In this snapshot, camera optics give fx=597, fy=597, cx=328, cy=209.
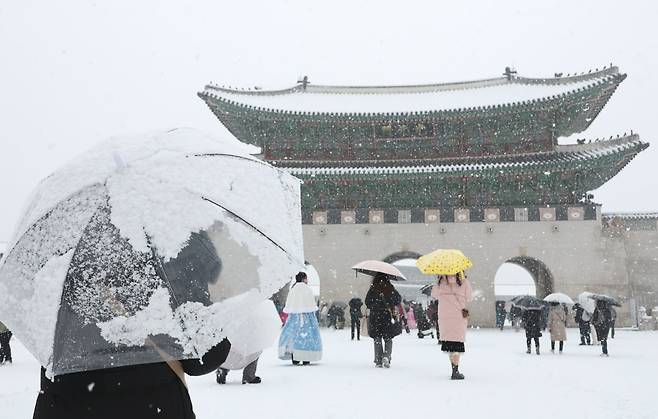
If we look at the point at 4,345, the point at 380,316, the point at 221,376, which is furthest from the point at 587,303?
the point at 4,345

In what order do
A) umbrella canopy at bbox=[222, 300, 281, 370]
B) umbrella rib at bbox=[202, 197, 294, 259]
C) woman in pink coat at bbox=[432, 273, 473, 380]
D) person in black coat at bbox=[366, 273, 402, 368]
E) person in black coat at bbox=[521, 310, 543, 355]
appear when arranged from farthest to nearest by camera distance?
person in black coat at bbox=[521, 310, 543, 355]
person in black coat at bbox=[366, 273, 402, 368]
woman in pink coat at bbox=[432, 273, 473, 380]
umbrella canopy at bbox=[222, 300, 281, 370]
umbrella rib at bbox=[202, 197, 294, 259]

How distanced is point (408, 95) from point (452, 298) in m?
19.7

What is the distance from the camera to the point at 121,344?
82.6 inches

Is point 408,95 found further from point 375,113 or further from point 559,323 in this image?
point 559,323

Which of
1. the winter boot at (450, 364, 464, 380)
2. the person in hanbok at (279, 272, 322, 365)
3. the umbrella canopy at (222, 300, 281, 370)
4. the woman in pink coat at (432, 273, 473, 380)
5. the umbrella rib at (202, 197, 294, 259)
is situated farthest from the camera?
the person in hanbok at (279, 272, 322, 365)

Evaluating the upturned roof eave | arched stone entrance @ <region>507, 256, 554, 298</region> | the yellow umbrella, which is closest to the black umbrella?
arched stone entrance @ <region>507, 256, 554, 298</region>

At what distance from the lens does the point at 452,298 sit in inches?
338

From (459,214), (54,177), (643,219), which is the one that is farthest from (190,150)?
(643,219)

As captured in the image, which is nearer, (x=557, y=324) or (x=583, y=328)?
(x=557, y=324)

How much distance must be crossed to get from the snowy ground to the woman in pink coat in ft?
1.26

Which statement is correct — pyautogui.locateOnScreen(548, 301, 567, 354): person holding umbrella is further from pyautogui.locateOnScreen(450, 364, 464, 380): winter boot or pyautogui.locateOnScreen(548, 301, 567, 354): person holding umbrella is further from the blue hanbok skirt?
the blue hanbok skirt

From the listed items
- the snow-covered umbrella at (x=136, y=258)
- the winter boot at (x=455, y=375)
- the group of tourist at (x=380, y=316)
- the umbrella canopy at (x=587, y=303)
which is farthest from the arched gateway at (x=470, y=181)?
the snow-covered umbrella at (x=136, y=258)

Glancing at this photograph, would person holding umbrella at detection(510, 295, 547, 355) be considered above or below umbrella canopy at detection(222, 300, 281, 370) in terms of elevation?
below

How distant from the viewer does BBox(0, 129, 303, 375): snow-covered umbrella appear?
212cm
